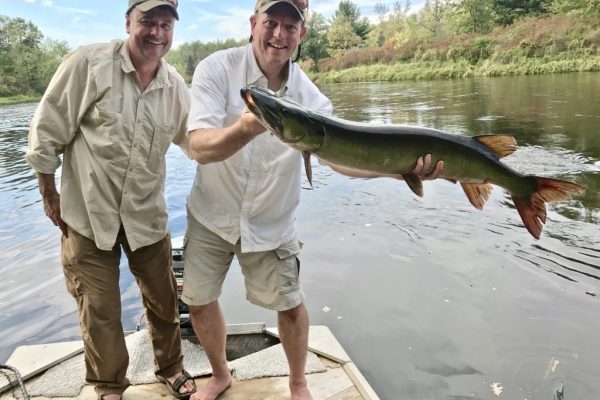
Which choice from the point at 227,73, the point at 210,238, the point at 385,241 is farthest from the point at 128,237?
the point at 385,241

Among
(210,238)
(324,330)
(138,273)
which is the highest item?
(210,238)

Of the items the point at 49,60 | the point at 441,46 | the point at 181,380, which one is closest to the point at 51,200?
the point at 181,380

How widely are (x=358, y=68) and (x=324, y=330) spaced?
54.7m

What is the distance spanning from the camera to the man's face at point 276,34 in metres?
2.66

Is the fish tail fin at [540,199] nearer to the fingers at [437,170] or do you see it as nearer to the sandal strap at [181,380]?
the fingers at [437,170]

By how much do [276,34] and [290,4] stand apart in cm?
17

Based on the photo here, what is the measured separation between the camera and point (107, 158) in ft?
9.53

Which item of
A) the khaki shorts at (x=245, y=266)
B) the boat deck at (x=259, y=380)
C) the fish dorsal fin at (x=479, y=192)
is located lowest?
the boat deck at (x=259, y=380)

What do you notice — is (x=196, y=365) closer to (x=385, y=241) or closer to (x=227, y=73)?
(x=227, y=73)

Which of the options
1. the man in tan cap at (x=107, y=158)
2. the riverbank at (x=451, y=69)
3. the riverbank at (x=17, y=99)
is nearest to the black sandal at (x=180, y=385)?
the man in tan cap at (x=107, y=158)

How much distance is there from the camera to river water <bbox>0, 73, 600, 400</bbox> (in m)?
4.46

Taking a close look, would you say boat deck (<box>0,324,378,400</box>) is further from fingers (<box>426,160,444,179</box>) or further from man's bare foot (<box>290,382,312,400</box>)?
fingers (<box>426,160,444,179</box>)

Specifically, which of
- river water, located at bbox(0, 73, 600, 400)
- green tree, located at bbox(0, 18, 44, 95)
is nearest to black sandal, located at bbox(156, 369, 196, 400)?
river water, located at bbox(0, 73, 600, 400)

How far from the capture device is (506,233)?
7.28m
